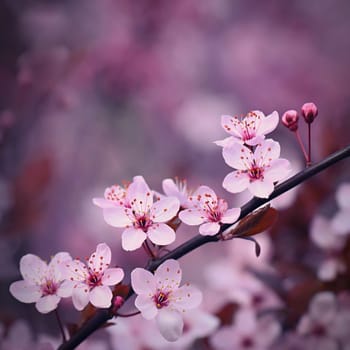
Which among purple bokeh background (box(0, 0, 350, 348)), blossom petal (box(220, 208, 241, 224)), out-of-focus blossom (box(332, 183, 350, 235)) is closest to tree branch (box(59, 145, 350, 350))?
blossom petal (box(220, 208, 241, 224))

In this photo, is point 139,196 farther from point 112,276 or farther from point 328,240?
point 328,240

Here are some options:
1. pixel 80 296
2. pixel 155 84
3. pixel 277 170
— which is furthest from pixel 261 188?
pixel 155 84

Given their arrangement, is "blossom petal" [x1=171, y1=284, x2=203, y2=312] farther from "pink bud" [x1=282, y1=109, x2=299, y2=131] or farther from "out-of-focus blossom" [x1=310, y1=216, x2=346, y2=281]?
"out-of-focus blossom" [x1=310, y1=216, x2=346, y2=281]

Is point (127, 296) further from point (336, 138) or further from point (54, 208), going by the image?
point (54, 208)

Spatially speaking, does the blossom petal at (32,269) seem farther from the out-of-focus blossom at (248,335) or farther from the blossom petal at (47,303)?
the out-of-focus blossom at (248,335)

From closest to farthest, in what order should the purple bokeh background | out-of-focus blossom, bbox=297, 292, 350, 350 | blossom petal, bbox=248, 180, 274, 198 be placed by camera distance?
blossom petal, bbox=248, 180, 274, 198, out-of-focus blossom, bbox=297, 292, 350, 350, the purple bokeh background

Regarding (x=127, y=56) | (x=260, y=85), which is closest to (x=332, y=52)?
(x=260, y=85)

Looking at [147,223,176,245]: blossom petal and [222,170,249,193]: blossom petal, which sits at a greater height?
[222,170,249,193]: blossom petal
